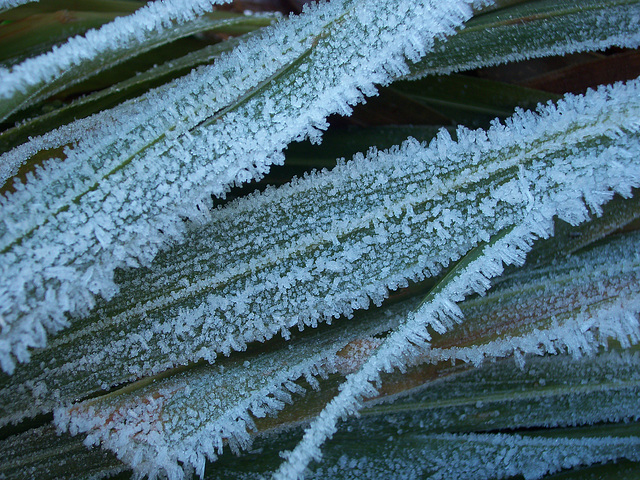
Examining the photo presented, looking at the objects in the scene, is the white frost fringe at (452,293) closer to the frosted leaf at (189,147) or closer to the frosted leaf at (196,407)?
the frosted leaf at (196,407)

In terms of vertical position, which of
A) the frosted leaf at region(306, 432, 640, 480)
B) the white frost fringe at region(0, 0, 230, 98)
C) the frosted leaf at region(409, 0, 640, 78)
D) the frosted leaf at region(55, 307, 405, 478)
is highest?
the white frost fringe at region(0, 0, 230, 98)

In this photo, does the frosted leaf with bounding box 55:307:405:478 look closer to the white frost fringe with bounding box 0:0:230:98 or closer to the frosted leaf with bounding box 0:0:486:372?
the frosted leaf with bounding box 0:0:486:372

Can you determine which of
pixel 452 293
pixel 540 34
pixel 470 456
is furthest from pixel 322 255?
pixel 540 34

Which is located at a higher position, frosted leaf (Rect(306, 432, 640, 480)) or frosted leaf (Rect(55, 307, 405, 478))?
frosted leaf (Rect(55, 307, 405, 478))

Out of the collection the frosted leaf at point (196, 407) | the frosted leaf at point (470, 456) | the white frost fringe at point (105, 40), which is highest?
the white frost fringe at point (105, 40)

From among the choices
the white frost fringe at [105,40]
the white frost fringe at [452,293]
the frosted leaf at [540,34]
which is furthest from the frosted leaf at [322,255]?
the white frost fringe at [105,40]

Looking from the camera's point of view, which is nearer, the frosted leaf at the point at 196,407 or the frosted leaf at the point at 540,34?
the frosted leaf at the point at 196,407

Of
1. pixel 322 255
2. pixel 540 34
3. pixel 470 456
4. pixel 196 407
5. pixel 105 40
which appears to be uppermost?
pixel 105 40

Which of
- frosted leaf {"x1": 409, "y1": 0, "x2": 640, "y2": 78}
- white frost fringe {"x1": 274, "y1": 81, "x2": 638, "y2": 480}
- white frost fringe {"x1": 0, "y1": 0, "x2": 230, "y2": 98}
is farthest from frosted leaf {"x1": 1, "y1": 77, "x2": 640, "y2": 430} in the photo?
white frost fringe {"x1": 0, "y1": 0, "x2": 230, "y2": 98}

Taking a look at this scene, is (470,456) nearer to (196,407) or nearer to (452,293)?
(452,293)

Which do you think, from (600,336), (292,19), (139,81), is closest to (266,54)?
(292,19)

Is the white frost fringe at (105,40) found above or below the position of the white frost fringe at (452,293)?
above

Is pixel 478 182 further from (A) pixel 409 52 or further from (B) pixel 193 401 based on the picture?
(B) pixel 193 401
